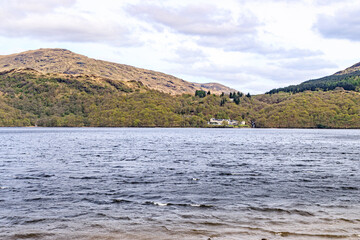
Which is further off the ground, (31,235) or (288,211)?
(288,211)

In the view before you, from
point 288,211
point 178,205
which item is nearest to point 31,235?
point 178,205

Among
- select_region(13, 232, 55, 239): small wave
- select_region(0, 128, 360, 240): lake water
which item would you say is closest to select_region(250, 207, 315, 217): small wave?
select_region(0, 128, 360, 240): lake water

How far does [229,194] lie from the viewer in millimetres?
28469

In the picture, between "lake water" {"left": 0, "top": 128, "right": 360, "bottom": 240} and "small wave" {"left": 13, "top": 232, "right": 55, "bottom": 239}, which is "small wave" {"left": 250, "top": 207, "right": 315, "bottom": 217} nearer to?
"lake water" {"left": 0, "top": 128, "right": 360, "bottom": 240}

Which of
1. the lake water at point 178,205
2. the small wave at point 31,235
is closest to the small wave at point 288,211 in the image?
the lake water at point 178,205

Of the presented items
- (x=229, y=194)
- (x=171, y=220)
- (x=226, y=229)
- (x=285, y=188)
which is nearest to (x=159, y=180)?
(x=229, y=194)

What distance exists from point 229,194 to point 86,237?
14.0m

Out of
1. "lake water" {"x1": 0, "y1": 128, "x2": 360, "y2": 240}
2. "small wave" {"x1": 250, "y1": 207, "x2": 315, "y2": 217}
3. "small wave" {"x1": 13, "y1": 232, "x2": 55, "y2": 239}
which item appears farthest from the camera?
"small wave" {"x1": 250, "y1": 207, "x2": 315, "y2": 217}

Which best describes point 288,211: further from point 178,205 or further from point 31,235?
point 31,235

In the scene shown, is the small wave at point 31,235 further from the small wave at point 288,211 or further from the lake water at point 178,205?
the small wave at point 288,211

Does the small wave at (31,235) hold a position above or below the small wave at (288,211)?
below

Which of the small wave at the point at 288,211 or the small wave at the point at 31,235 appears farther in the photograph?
the small wave at the point at 288,211

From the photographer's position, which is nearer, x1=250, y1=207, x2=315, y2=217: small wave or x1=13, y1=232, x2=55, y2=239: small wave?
x1=13, y1=232, x2=55, y2=239: small wave

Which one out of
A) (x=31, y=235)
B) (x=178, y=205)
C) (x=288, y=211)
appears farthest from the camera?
(x=178, y=205)
